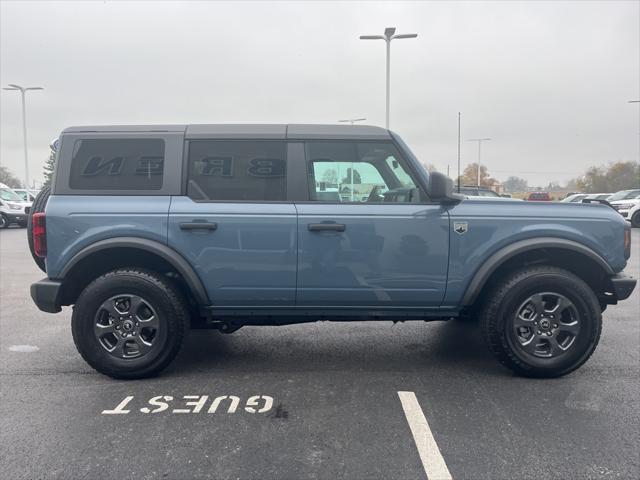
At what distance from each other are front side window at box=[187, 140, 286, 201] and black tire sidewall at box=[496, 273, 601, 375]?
1.93m

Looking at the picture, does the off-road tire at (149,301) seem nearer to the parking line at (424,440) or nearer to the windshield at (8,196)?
the parking line at (424,440)

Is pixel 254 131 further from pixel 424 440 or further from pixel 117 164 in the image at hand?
pixel 424 440

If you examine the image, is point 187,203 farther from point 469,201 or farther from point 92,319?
point 469,201

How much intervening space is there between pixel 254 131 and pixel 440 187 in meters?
1.51

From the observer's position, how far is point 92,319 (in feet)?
12.5

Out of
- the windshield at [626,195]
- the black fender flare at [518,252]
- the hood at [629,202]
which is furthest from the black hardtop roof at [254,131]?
the windshield at [626,195]

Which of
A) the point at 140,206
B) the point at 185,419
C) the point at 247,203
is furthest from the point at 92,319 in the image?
the point at 247,203

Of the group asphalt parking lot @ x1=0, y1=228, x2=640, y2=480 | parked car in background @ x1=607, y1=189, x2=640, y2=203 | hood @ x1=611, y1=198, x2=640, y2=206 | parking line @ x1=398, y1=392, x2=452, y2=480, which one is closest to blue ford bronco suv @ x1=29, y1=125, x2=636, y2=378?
asphalt parking lot @ x1=0, y1=228, x2=640, y2=480

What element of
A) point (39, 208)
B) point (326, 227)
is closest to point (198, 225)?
point (326, 227)

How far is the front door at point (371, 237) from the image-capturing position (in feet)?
12.4

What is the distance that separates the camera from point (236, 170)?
3.91 metres

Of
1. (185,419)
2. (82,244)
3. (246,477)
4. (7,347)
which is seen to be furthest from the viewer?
(7,347)

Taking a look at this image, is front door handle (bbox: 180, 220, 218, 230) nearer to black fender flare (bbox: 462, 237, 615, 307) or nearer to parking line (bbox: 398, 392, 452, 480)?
parking line (bbox: 398, 392, 452, 480)

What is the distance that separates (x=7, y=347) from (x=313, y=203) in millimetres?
3236
